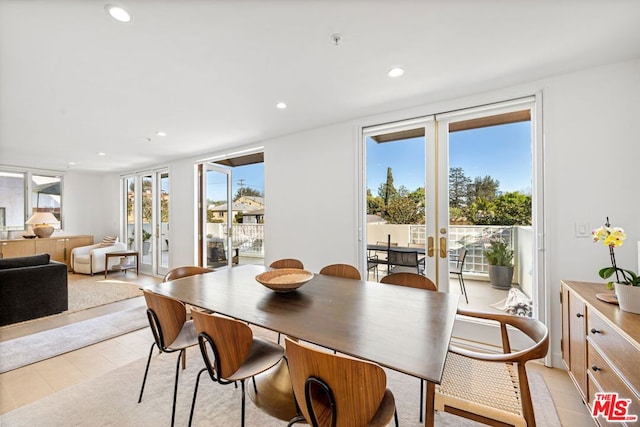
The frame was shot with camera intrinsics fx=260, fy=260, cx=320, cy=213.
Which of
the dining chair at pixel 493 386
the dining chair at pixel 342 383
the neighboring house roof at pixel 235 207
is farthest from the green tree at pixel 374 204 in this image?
the neighboring house roof at pixel 235 207

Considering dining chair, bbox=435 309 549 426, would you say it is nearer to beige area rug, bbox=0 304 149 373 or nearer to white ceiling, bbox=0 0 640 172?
white ceiling, bbox=0 0 640 172

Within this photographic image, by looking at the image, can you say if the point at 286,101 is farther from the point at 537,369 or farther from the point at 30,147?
the point at 30,147

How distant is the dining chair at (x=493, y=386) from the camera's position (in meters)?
1.11

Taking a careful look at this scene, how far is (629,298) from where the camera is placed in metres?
1.41

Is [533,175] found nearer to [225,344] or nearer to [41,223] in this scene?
[225,344]

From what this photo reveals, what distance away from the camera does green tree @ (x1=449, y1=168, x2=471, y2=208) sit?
269cm

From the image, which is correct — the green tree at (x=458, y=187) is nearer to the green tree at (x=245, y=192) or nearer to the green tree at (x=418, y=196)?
the green tree at (x=418, y=196)

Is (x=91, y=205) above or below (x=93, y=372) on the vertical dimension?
above

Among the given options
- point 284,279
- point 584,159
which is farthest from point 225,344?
point 584,159

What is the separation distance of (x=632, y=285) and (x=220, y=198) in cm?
533

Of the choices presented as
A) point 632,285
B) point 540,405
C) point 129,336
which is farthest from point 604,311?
Result: point 129,336

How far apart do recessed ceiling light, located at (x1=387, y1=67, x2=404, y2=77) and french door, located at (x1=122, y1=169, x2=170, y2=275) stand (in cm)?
504

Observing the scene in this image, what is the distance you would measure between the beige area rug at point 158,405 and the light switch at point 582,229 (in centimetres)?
121
